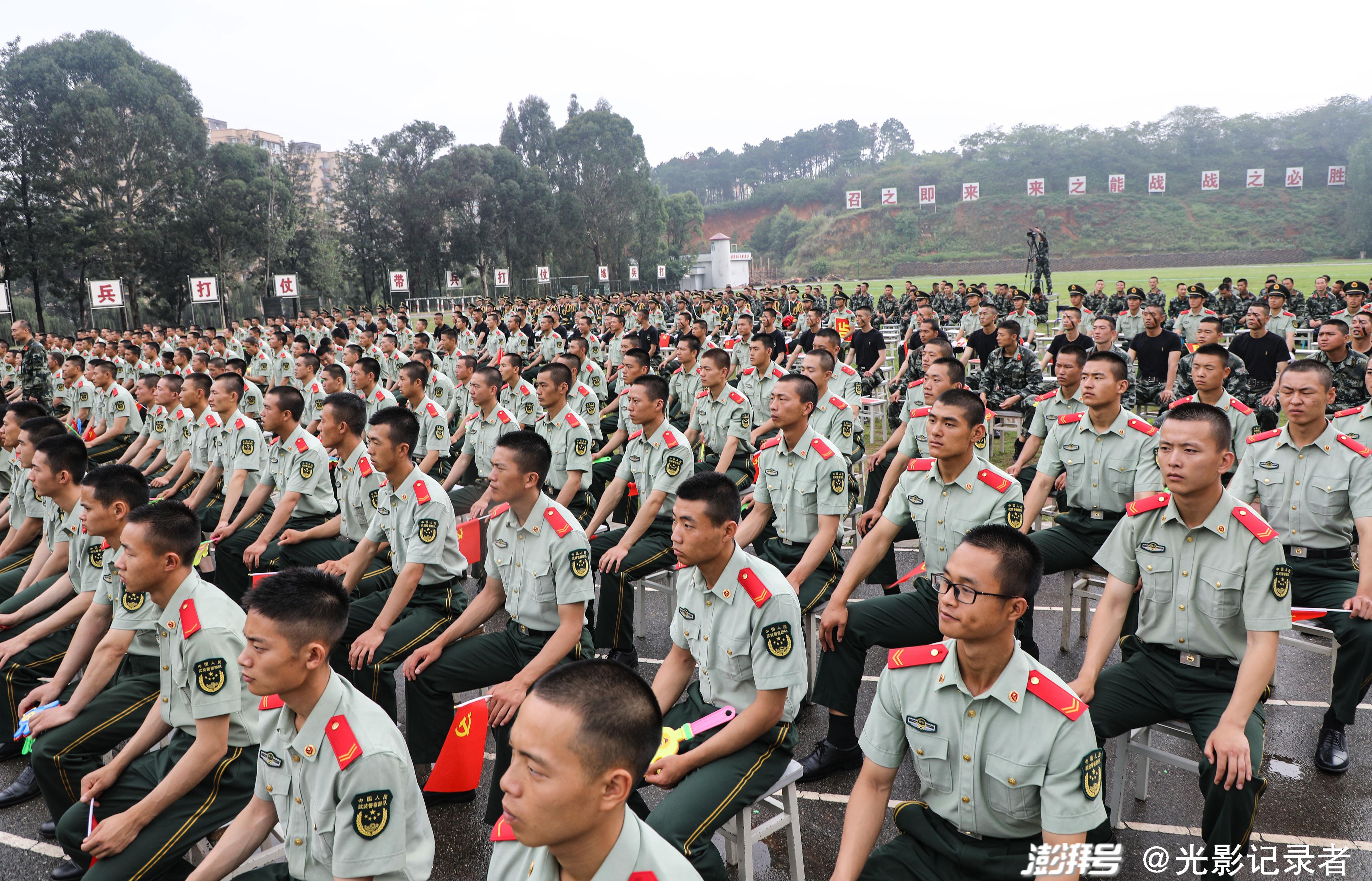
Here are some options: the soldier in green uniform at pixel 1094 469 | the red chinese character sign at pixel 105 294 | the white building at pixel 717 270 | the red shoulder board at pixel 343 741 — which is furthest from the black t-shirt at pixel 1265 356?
the white building at pixel 717 270

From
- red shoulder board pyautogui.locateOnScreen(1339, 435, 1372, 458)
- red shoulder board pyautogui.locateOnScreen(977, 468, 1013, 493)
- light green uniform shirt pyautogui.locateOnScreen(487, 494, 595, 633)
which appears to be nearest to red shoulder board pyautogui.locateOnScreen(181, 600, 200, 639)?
light green uniform shirt pyautogui.locateOnScreen(487, 494, 595, 633)

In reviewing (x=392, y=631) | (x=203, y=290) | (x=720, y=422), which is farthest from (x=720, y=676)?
(x=203, y=290)

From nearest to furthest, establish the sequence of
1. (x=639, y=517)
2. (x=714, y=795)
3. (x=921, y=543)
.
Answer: (x=714, y=795), (x=921, y=543), (x=639, y=517)

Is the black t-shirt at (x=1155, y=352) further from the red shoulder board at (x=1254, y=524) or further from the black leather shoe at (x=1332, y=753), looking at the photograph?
the red shoulder board at (x=1254, y=524)

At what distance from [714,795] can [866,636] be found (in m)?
1.28

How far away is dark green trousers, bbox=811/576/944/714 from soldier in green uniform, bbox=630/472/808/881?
731 millimetres

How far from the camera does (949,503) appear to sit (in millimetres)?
3576

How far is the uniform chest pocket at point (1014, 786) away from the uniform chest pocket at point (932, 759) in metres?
0.10

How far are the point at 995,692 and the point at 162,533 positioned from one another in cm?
270

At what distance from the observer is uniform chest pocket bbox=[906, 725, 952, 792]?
2.06 metres

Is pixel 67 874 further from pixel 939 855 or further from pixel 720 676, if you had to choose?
pixel 939 855

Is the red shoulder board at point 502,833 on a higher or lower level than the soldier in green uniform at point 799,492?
lower

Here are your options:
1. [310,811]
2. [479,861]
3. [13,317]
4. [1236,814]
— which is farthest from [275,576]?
[13,317]

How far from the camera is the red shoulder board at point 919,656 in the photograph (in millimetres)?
2125
